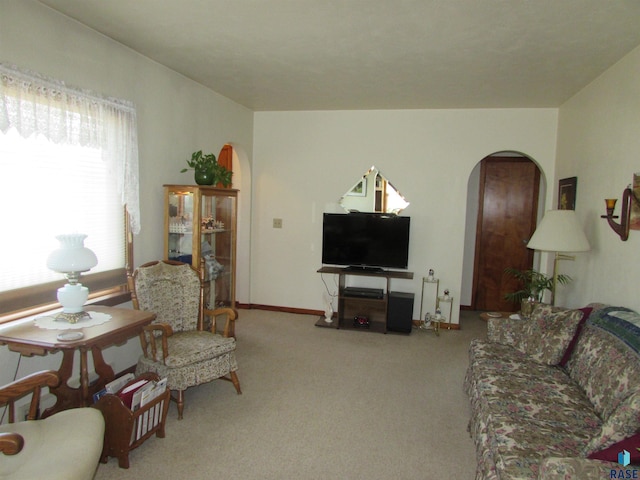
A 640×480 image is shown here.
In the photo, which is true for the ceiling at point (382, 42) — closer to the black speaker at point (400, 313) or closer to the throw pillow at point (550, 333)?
the throw pillow at point (550, 333)

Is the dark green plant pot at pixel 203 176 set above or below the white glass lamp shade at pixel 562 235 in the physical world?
above

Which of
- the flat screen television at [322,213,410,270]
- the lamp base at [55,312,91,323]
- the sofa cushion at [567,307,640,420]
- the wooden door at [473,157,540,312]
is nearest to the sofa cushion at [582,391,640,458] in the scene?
the sofa cushion at [567,307,640,420]

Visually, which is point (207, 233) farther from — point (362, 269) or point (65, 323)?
point (362, 269)

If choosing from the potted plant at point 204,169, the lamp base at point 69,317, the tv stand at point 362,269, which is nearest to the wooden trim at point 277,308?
the tv stand at point 362,269

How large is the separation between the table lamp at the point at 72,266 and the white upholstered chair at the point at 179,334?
0.51 m

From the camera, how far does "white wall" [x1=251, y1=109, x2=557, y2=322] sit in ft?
16.3

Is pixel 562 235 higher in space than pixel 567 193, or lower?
lower

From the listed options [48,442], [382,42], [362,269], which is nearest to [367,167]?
[362,269]

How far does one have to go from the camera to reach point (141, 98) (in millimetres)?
3520

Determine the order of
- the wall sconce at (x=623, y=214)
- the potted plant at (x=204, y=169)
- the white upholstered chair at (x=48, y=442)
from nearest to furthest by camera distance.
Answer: the white upholstered chair at (x=48, y=442) < the wall sconce at (x=623, y=214) < the potted plant at (x=204, y=169)

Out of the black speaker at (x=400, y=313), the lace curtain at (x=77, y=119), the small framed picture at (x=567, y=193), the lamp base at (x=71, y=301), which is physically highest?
the lace curtain at (x=77, y=119)

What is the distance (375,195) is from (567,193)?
6.95 ft

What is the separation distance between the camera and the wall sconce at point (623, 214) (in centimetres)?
293

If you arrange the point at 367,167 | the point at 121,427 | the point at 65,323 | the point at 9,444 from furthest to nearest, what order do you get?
the point at 367,167, the point at 65,323, the point at 121,427, the point at 9,444
